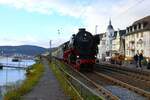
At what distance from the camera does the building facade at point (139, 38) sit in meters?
95.0

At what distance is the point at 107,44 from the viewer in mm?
154125

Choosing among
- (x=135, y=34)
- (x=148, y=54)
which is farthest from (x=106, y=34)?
(x=148, y=54)

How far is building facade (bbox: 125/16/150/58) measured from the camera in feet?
312

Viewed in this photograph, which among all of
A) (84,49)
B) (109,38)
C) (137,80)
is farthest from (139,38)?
(137,80)

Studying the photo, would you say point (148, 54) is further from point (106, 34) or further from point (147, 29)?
point (106, 34)

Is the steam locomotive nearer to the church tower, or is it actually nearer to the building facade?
the building facade

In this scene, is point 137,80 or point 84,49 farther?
point 84,49

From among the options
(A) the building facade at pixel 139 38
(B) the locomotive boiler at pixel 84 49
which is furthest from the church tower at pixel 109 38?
(B) the locomotive boiler at pixel 84 49

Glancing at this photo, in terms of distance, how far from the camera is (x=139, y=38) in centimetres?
9981

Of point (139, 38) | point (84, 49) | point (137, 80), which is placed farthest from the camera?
point (139, 38)

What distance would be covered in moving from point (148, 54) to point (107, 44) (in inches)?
2437

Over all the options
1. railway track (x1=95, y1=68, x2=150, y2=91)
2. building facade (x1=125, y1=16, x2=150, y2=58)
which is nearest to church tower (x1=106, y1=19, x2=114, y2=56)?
building facade (x1=125, y1=16, x2=150, y2=58)

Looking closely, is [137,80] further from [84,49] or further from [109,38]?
[109,38]

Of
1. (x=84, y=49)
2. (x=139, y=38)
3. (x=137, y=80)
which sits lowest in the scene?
(x=137, y=80)
